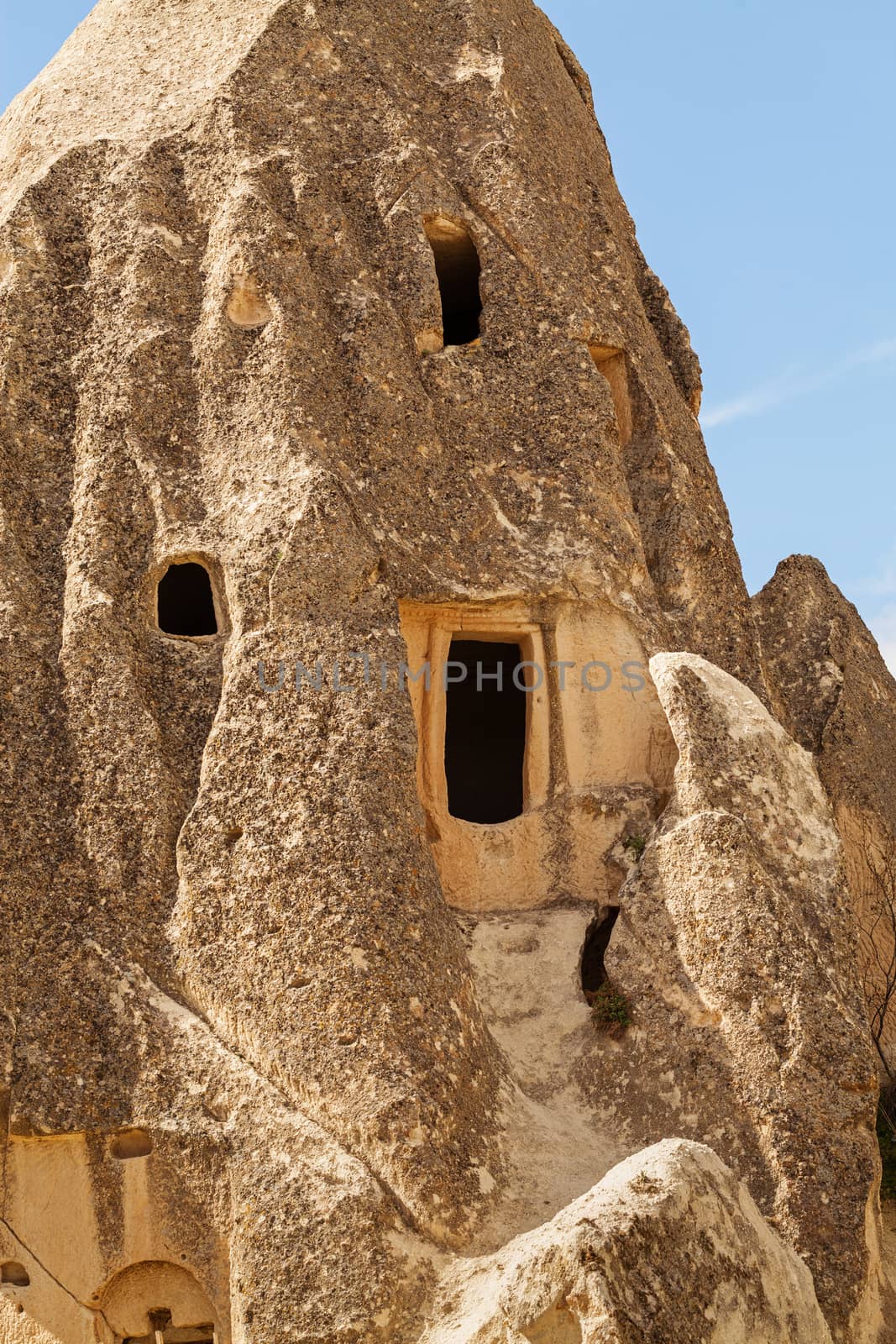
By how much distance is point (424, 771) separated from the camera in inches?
466

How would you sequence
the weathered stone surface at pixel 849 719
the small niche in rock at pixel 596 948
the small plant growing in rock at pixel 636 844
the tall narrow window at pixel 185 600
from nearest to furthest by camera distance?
1. the small niche in rock at pixel 596 948
2. the small plant growing in rock at pixel 636 844
3. the tall narrow window at pixel 185 600
4. the weathered stone surface at pixel 849 719

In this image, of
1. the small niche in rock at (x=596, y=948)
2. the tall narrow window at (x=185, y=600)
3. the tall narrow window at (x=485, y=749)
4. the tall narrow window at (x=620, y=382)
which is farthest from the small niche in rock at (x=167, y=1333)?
the tall narrow window at (x=620, y=382)

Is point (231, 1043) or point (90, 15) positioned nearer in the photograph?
point (231, 1043)

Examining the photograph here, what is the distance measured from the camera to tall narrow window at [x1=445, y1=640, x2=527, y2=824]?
14.5 metres

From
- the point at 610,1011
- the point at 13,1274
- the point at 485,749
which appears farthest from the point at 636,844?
the point at 13,1274

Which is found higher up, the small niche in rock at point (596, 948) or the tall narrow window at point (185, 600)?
the tall narrow window at point (185, 600)

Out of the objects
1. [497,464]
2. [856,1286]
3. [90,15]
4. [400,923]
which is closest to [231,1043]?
[400,923]

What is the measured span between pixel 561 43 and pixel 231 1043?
10.7 meters

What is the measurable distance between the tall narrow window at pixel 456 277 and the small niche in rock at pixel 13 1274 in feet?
23.9

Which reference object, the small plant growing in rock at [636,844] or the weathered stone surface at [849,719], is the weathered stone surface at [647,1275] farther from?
the weathered stone surface at [849,719]

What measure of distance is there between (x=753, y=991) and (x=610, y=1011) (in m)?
0.99

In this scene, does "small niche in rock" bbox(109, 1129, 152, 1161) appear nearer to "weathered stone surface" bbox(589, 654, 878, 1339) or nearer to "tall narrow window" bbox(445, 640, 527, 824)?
"weathered stone surface" bbox(589, 654, 878, 1339)

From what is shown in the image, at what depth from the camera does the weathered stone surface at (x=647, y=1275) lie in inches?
308

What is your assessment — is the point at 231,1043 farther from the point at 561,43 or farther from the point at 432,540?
the point at 561,43
